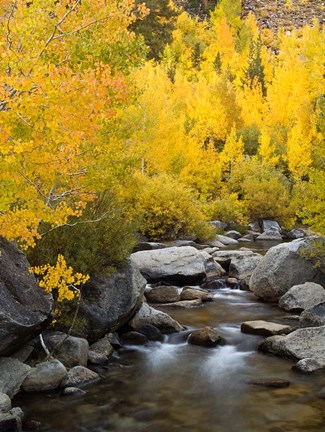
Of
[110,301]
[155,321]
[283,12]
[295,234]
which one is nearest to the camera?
[110,301]

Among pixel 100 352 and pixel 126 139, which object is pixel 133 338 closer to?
pixel 100 352

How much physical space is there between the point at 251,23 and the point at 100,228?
310 feet

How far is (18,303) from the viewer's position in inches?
338

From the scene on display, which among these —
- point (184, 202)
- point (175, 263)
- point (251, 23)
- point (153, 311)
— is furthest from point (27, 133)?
point (251, 23)

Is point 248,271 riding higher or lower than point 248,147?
lower

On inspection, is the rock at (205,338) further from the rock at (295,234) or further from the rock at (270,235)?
the rock at (295,234)

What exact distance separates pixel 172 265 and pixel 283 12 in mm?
105915

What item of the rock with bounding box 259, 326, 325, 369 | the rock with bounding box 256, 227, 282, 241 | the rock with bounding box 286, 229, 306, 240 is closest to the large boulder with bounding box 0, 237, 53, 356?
the rock with bounding box 259, 326, 325, 369

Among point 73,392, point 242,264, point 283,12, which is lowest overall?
point 242,264

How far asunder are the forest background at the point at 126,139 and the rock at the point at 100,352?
1561 millimetres

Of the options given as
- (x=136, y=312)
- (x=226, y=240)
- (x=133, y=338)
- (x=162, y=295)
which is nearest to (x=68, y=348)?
(x=133, y=338)

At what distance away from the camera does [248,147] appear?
44.2 metres

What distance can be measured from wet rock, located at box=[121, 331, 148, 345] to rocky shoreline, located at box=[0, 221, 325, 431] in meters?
0.02

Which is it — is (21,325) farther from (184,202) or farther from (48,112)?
(184,202)
